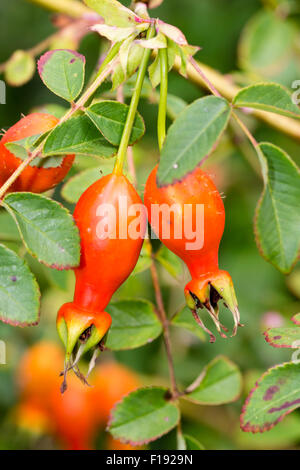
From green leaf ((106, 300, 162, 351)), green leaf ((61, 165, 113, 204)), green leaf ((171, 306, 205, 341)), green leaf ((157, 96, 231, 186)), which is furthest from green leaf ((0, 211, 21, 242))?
green leaf ((157, 96, 231, 186))

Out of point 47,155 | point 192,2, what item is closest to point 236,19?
point 192,2

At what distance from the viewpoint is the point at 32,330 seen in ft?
7.97

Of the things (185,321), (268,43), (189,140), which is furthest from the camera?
(268,43)

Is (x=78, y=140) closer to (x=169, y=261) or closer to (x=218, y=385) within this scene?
(x=169, y=261)

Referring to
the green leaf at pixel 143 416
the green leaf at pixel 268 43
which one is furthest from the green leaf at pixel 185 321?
the green leaf at pixel 268 43

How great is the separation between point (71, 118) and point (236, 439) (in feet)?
5.17

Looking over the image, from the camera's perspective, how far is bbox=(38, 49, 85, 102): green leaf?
3.84 ft

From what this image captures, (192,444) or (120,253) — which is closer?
(120,253)

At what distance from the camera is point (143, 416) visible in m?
1.36

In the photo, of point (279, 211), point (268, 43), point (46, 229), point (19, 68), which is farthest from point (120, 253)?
point (268, 43)

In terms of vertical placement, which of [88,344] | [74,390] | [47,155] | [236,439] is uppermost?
[47,155]

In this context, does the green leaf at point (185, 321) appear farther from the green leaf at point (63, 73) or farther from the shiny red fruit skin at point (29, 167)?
the green leaf at point (63, 73)

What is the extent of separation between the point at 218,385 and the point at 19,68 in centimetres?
120
